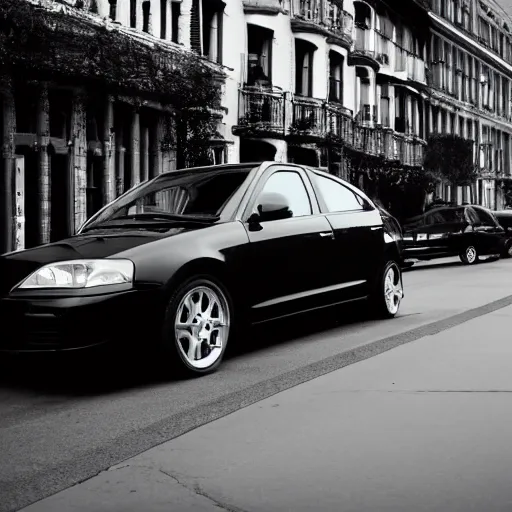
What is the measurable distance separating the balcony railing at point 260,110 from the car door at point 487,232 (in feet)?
19.7

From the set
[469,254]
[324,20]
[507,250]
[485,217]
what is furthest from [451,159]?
[469,254]

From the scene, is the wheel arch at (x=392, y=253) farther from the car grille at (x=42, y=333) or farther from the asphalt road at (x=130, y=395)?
the car grille at (x=42, y=333)

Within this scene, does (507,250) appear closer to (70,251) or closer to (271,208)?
(271,208)

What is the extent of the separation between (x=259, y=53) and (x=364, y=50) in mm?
7704

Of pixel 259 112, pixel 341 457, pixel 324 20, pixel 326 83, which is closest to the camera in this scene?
pixel 341 457

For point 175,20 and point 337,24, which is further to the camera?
point 337,24

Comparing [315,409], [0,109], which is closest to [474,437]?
[315,409]

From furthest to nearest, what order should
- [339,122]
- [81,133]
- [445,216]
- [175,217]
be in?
[339,122], [445,216], [81,133], [175,217]

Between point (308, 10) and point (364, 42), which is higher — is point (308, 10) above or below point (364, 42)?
below

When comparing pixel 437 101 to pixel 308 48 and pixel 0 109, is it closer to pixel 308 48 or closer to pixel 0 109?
pixel 308 48

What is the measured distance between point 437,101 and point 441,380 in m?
40.0

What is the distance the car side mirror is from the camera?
7852 millimetres

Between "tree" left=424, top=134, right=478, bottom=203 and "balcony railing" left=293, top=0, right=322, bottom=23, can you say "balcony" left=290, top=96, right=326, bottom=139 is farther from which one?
"tree" left=424, top=134, right=478, bottom=203

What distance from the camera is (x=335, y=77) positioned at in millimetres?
31484
